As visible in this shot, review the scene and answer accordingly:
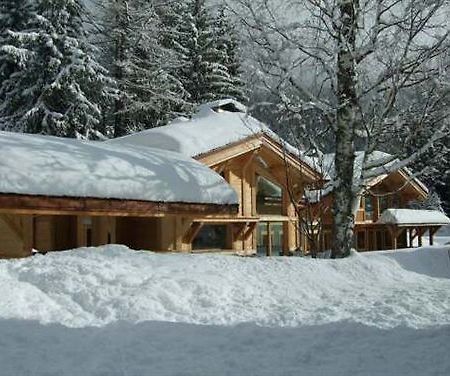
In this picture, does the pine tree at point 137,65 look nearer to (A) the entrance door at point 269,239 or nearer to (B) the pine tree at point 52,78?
(B) the pine tree at point 52,78

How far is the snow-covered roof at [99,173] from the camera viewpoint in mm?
10164

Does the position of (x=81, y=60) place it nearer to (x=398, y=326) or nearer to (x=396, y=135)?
(x=396, y=135)

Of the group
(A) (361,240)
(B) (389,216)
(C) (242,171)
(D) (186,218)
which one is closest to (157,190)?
(D) (186,218)

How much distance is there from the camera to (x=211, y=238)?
1934cm

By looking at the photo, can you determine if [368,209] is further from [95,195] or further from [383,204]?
[95,195]

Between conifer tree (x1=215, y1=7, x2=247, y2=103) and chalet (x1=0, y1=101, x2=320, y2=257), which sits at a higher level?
conifer tree (x1=215, y1=7, x2=247, y2=103)

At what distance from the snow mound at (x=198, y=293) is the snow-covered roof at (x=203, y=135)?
341 inches

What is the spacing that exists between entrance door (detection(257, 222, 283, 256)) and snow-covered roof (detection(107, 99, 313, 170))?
3.27m

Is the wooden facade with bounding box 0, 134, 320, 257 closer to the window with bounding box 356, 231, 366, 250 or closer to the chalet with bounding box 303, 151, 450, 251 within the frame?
the chalet with bounding box 303, 151, 450, 251

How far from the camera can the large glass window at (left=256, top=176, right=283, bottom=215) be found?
21859 mm

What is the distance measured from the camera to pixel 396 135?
42.3ft

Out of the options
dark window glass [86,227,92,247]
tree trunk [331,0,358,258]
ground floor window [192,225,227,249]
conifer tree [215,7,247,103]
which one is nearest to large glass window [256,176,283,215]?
ground floor window [192,225,227,249]

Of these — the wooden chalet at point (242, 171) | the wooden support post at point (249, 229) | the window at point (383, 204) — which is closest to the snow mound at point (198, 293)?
the wooden chalet at point (242, 171)

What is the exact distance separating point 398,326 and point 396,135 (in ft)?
24.9
